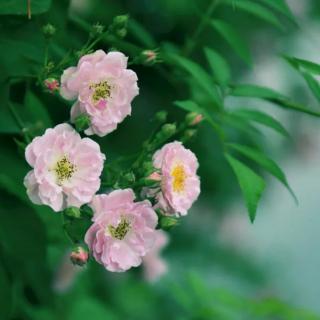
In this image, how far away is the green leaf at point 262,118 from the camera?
1.30 m

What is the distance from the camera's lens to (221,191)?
8.80 ft

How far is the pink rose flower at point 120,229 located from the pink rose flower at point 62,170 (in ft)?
0.08

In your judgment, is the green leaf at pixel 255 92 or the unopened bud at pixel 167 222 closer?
the unopened bud at pixel 167 222

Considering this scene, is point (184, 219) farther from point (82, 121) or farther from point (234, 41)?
point (82, 121)


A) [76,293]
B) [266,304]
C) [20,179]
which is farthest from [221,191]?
[20,179]

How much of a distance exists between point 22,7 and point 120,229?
0.30 metres

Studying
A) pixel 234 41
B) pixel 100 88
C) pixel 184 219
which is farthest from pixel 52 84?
pixel 184 219

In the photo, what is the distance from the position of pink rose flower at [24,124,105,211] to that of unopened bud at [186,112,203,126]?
19 centimetres

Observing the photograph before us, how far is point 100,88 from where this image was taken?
3.77 ft

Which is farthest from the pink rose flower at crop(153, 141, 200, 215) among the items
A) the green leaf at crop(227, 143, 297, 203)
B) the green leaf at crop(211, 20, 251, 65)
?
the green leaf at crop(211, 20, 251, 65)

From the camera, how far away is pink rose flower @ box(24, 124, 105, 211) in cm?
112

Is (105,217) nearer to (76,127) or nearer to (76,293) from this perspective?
(76,127)

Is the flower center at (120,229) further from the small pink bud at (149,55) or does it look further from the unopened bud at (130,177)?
the small pink bud at (149,55)

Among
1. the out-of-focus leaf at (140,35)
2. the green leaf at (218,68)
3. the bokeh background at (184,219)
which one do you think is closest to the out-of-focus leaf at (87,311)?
the bokeh background at (184,219)
